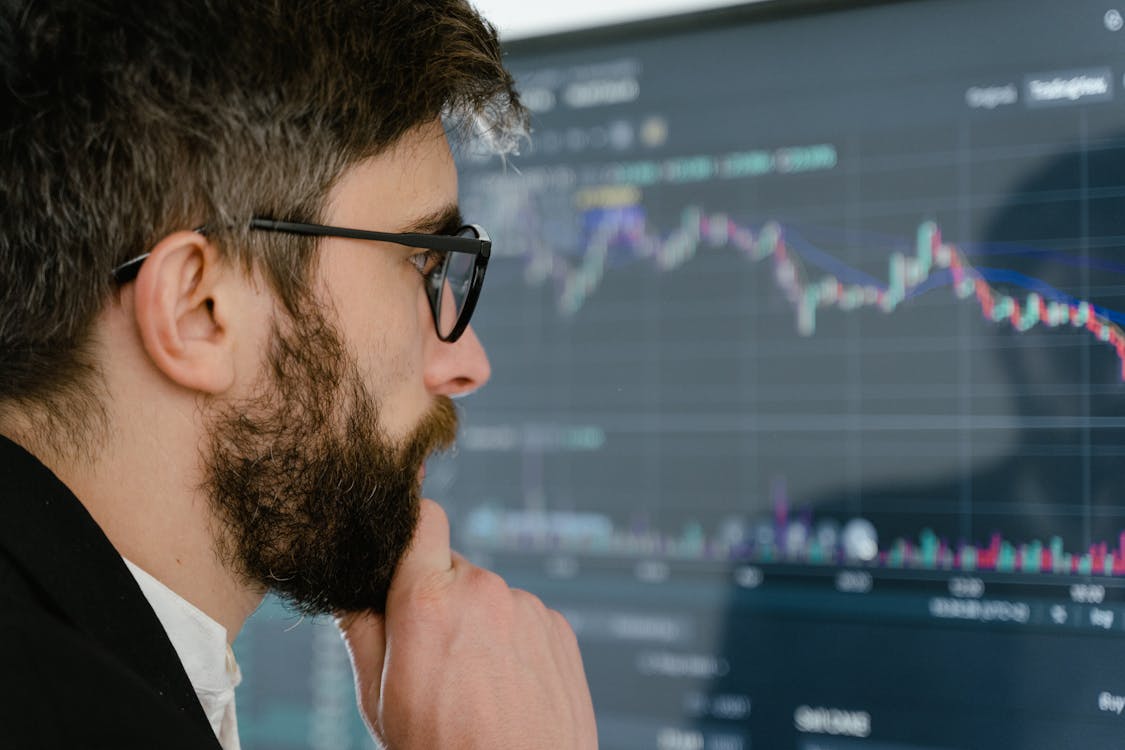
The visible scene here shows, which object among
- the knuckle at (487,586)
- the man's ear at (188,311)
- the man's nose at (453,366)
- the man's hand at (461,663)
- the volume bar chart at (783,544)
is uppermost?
the man's ear at (188,311)

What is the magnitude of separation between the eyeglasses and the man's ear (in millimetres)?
54

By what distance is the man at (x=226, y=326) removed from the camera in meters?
0.89

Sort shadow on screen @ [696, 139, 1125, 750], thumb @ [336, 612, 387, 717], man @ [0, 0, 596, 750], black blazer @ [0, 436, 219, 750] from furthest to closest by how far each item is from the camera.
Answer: thumb @ [336, 612, 387, 717], shadow on screen @ [696, 139, 1125, 750], man @ [0, 0, 596, 750], black blazer @ [0, 436, 219, 750]

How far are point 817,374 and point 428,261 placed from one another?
0.42 m

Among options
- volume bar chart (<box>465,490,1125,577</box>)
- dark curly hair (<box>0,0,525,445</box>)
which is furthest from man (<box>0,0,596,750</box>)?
volume bar chart (<box>465,490,1125,577</box>)

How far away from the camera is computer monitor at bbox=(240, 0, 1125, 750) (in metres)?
1.02

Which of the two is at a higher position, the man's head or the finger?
the man's head

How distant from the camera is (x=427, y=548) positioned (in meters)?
1.13

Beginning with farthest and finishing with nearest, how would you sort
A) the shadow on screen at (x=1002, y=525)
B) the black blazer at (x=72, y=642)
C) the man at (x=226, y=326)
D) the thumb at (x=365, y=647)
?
1. the thumb at (x=365, y=647)
2. the shadow on screen at (x=1002, y=525)
3. the man at (x=226, y=326)
4. the black blazer at (x=72, y=642)

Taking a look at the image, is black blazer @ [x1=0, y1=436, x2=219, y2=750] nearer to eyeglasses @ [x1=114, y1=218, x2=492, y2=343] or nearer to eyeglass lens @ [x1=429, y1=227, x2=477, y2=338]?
eyeglasses @ [x1=114, y1=218, x2=492, y2=343]

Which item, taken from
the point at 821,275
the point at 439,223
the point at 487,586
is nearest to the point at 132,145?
the point at 439,223

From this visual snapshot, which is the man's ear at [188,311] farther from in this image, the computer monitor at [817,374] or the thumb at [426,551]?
the computer monitor at [817,374]

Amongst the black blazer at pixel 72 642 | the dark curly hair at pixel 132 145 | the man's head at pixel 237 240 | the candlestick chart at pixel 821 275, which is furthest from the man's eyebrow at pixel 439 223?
the black blazer at pixel 72 642

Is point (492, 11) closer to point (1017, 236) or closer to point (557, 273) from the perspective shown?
point (557, 273)
